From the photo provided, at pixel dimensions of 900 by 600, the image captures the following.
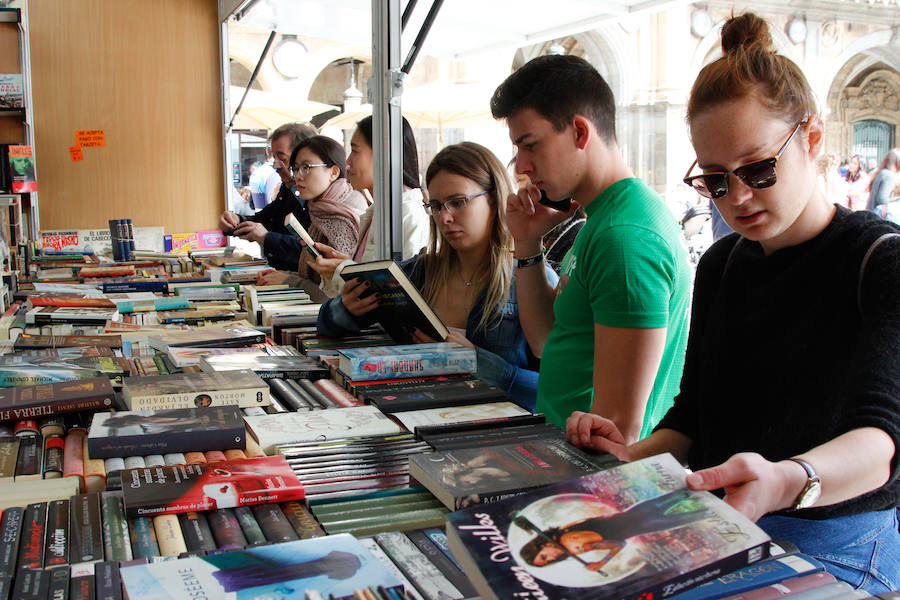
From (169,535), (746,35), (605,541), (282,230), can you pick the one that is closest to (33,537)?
(169,535)

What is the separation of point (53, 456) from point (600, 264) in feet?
3.14

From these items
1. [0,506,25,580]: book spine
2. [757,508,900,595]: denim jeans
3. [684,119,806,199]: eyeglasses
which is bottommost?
[757,508,900,595]: denim jeans

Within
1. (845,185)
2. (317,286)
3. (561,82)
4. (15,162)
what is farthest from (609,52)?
(561,82)

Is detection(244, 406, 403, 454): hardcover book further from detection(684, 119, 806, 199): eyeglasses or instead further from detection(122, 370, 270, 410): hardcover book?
detection(684, 119, 806, 199): eyeglasses

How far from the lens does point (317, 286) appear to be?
329cm

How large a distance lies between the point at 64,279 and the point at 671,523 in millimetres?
3779

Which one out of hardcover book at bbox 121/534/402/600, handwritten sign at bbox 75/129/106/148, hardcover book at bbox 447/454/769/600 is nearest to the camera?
hardcover book at bbox 447/454/769/600

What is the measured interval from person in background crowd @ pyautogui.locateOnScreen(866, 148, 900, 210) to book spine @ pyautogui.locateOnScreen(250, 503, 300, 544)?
25.4ft

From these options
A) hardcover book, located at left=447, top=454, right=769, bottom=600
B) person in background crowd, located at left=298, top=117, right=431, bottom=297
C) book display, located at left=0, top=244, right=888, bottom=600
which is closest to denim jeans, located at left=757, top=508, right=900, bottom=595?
book display, located at left=0, top=244, right=888, bottom=600

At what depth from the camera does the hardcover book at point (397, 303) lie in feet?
6.40

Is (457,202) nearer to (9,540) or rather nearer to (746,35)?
(746,35)

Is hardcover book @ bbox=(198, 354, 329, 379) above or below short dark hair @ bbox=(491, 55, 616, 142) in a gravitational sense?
below

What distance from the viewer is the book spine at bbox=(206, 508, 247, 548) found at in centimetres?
95

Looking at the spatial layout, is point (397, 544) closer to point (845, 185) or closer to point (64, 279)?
point (64, 279)
